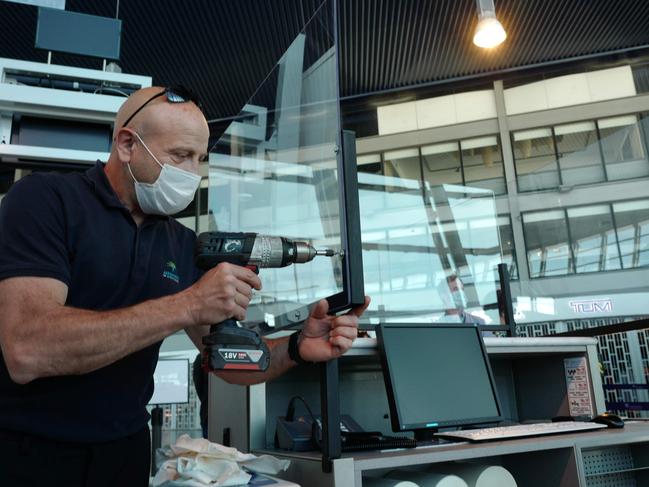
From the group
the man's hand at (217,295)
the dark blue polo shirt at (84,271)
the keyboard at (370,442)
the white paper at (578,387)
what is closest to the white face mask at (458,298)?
the white paper at (578,387)

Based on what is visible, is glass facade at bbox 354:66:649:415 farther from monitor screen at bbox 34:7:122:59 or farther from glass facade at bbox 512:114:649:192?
monitor screen at bbox 34:7:122:59

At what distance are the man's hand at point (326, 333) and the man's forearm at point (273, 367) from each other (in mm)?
72

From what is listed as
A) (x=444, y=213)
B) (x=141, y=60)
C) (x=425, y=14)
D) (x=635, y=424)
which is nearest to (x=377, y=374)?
(x=635, y=424)

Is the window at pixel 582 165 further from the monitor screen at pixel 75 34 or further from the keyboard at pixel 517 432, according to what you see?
the monitor screen at pixel 75 34

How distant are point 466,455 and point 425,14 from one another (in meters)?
4.47

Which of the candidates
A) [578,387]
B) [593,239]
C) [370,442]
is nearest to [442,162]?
[593,239]

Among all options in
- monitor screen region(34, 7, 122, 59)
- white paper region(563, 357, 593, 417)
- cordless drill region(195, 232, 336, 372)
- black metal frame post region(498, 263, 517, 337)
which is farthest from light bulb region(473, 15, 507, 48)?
cordless drill region(195, 232, 336, 372)

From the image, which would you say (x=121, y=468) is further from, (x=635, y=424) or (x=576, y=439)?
(x=635, y=424)

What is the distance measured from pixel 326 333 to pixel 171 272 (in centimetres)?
38

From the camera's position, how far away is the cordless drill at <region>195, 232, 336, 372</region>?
0.99m

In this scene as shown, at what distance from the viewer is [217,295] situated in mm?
923

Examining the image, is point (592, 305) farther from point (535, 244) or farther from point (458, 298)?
point (458, 298)

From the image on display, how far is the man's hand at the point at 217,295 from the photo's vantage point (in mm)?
924

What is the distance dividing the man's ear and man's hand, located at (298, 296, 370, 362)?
56 cm
